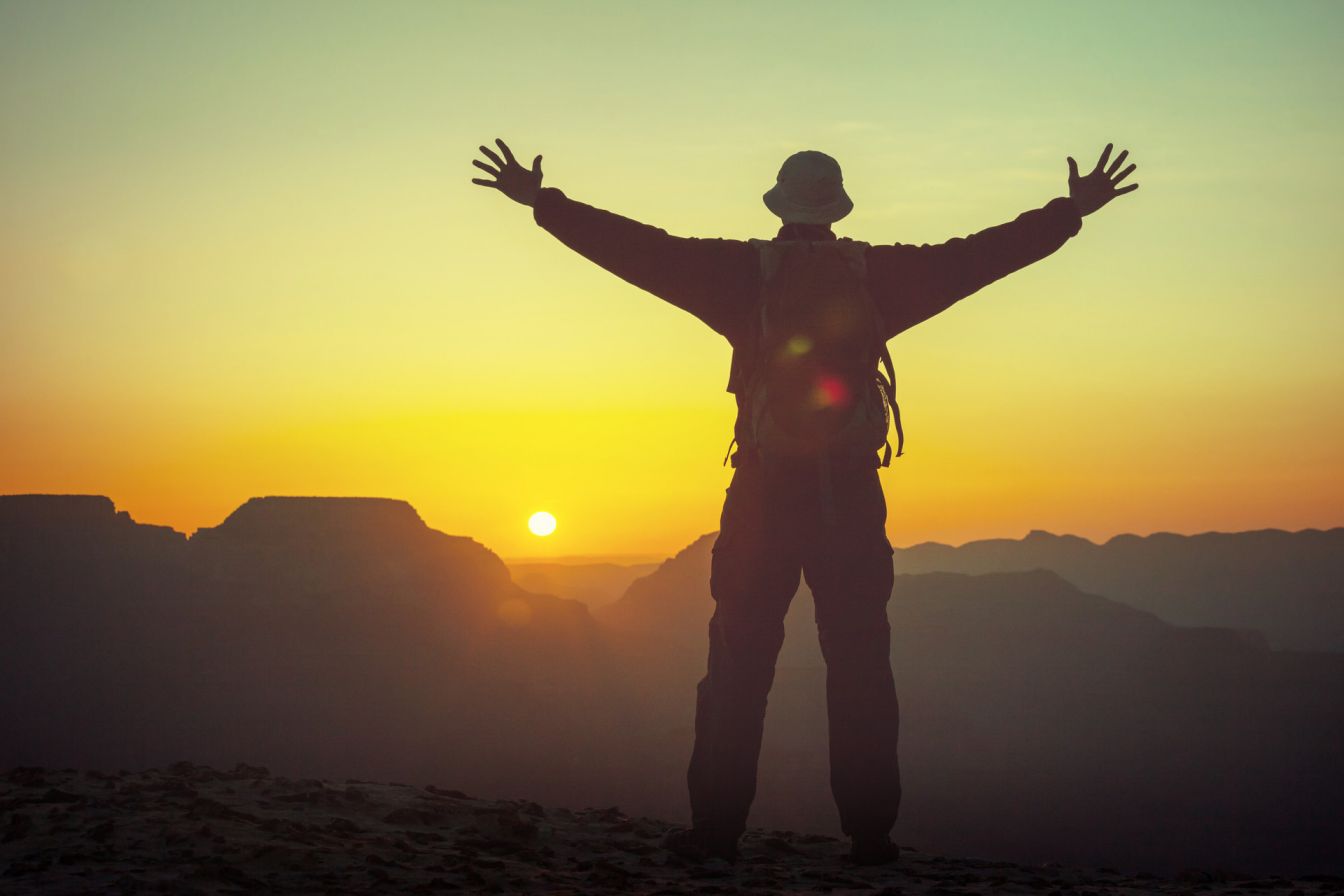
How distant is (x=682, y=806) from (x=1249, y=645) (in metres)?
75.5

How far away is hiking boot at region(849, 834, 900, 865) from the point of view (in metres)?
8.27

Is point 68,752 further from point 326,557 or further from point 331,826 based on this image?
point 331,826

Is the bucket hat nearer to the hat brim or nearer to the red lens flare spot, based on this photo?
the hat brim

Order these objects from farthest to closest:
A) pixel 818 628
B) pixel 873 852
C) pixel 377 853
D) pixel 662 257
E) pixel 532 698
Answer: pixel 532 698
pixel 662 257
pixel 818 628
pixel 873 852
pixel 377 853

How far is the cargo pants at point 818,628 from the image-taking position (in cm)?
851

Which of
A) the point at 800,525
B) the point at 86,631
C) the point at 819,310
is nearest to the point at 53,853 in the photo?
the point at 800,525

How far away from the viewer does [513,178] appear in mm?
8852

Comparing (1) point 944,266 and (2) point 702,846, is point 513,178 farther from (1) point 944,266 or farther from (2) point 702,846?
(2) point 702,846

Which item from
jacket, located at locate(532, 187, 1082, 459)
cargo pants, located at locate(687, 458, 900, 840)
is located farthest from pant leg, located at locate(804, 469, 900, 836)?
jacket, located at locate(532, 187, 1082, 459)

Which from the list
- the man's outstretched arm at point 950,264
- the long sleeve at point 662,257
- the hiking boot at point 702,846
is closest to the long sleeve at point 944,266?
the man's outstretched arm at point 950,264

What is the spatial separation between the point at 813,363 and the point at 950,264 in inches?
48.5

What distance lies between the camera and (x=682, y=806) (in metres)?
96.4

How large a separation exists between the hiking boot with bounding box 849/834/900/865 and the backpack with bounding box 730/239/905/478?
2.33 m

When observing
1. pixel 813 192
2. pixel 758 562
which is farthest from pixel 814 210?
pixel 758 562
